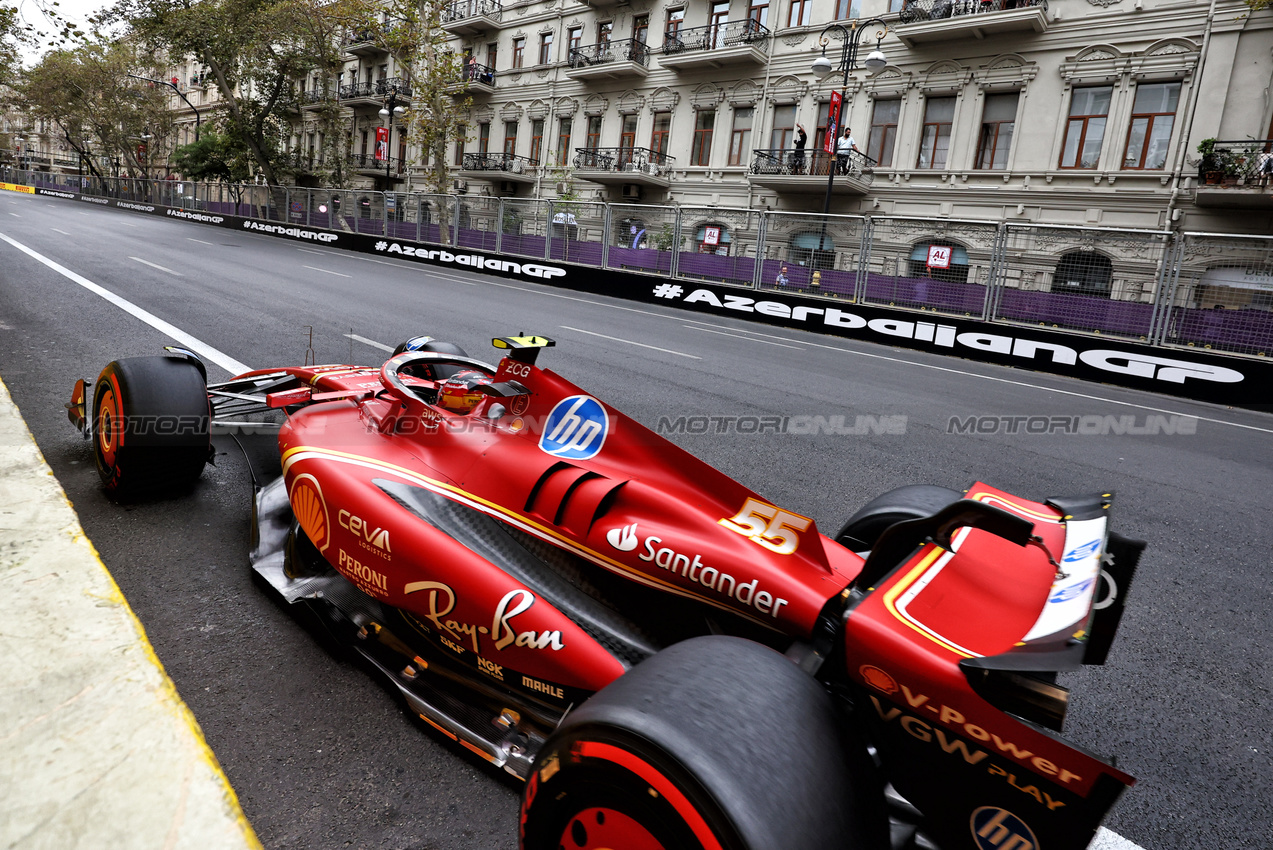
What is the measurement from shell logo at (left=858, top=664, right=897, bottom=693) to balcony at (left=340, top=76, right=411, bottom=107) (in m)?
44.7

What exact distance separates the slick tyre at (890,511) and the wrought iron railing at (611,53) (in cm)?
3163

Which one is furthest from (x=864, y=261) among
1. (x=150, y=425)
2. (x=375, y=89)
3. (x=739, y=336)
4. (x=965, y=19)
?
(x=375, y=89)

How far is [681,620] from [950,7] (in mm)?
25878

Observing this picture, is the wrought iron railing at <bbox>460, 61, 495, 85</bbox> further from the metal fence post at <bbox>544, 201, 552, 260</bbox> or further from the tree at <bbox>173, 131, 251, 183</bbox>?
the tree at <bbox>173, 131, 251, 183</bbox>

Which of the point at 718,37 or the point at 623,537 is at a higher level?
the point at 718,37

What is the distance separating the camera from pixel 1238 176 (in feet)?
59.6

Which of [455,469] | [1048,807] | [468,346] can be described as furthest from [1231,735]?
[468,346]

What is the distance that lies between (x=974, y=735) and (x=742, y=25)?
101 feet

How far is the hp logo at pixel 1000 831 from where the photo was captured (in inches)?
51.5

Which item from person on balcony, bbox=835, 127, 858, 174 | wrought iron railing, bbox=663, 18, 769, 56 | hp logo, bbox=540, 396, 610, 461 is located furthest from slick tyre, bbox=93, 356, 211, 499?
wrought iron railing, bbox=663, 18, 769, 56

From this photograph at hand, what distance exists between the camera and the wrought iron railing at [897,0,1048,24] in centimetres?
2172

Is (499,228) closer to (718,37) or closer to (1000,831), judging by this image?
(718,37)

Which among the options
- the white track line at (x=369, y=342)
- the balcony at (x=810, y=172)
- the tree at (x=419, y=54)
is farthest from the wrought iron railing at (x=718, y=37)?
the white track line at (x=369, y=342)

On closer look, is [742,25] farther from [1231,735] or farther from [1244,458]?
[1231,735]
